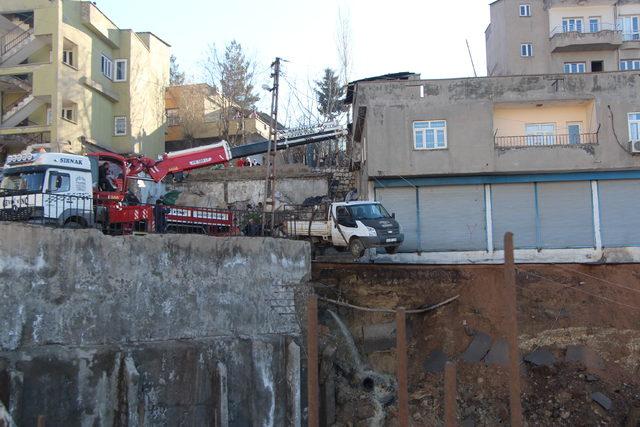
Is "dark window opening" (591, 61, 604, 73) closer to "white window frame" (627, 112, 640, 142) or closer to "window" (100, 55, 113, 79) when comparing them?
"white window frame" (627, 112, 640, 142)

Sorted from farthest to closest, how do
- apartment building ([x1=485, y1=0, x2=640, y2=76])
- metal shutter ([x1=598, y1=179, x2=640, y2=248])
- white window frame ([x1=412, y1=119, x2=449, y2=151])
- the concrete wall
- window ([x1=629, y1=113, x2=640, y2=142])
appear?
apartment building ([x1=485, y1=0, x2=640, y2=76]) → window ([x1=629, y1=113, x2=640, y2=142]) → white window frame ([x1=412, y1=119, x2=449, y2=151]) → the concrete wall → metal shutter ([x1=598, y1=179, x2=640, y2=248])

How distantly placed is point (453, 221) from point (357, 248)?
6.72m

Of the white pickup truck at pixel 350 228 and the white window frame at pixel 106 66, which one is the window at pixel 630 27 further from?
the white window frame at pixel 106 66

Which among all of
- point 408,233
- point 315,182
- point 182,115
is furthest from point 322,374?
point 182,115

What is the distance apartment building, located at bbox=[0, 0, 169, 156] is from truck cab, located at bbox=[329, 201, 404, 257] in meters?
15.2

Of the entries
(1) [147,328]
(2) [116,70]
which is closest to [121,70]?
(2) [116,70]

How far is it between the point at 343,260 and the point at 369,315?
3375mm

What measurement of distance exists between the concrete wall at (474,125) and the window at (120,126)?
15.4 metres

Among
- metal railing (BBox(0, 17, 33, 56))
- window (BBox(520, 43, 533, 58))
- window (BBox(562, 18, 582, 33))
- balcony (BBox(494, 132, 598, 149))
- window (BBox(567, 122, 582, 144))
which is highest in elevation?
window (BBox(562, 18, 582, 33))

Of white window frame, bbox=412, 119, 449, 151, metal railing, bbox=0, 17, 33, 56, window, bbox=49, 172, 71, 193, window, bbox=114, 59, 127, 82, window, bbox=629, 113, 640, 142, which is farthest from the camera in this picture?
window, bbox=114, 59, 127, 82

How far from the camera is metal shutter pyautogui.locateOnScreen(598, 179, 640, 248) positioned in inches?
1116

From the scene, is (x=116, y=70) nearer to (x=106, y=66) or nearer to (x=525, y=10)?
(x=106, y=66)

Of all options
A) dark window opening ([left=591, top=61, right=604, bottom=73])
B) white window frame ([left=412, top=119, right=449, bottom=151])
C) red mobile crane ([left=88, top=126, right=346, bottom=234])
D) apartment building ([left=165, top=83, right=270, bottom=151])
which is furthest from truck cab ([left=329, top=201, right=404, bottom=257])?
dark window opening ([left=591, top=61, right=604, bottom=73])

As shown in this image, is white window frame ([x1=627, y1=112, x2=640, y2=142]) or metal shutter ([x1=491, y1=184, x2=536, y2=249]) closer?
metal shutter ([x1=491, y1=184, x2=536, y2=249])
